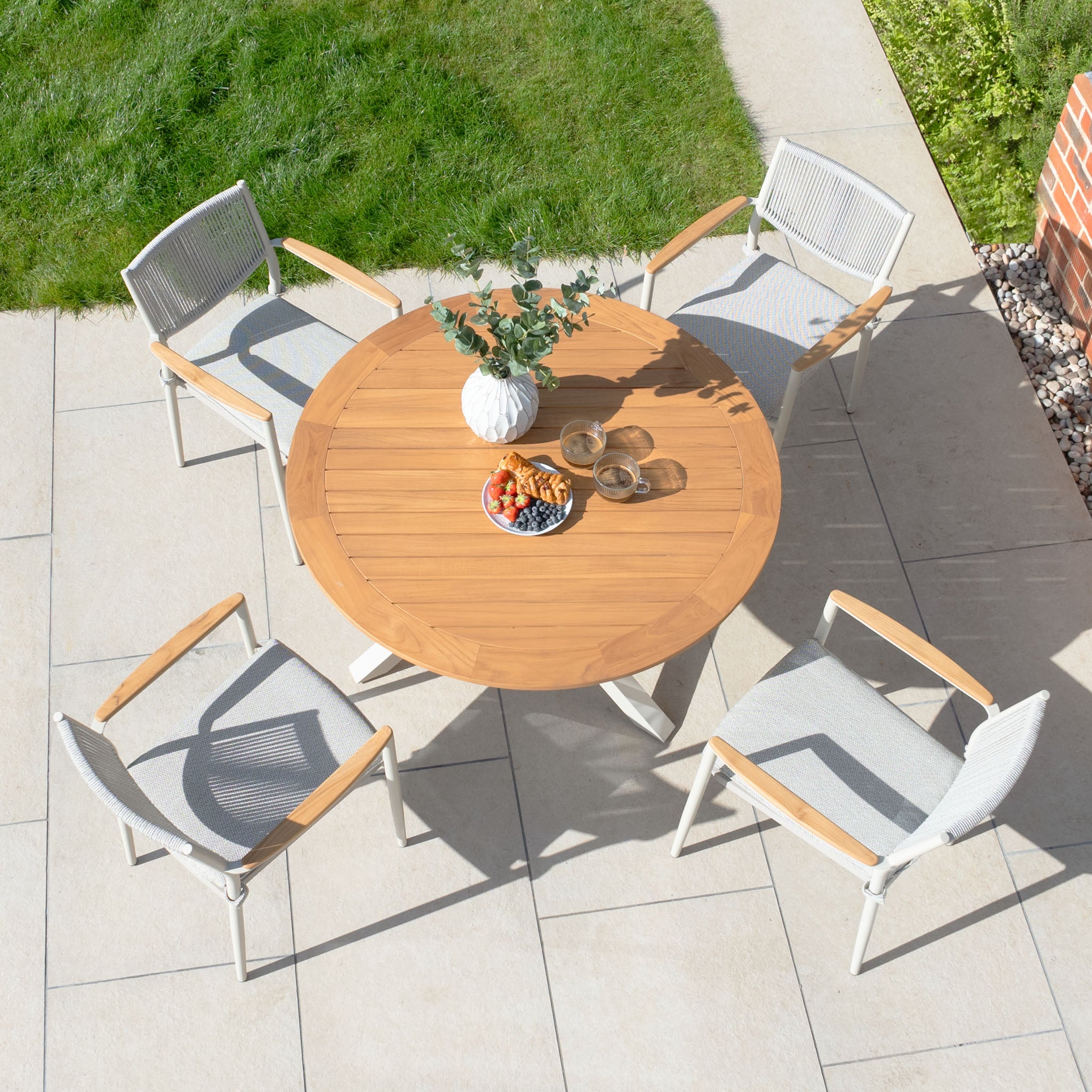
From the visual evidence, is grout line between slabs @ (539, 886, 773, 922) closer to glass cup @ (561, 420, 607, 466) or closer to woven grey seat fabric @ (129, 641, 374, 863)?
woven grey seat fabric @ (129, 641, 374, 863)

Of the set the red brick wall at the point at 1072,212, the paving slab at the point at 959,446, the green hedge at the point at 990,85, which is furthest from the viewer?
the green hedge at the point at 990,85

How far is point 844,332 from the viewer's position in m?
3.17

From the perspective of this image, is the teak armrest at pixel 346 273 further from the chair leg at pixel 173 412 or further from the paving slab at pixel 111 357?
the paving slab at pixel 111 357

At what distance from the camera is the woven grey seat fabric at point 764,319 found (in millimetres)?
Result: 3361

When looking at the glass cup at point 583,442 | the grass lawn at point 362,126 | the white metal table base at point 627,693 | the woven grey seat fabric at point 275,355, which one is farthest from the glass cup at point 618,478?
Answer: the grass lawn at point 362,126

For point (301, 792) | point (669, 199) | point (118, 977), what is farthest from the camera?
point (669, 199)

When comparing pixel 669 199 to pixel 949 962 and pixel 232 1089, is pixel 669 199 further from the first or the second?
pixel 232 1089

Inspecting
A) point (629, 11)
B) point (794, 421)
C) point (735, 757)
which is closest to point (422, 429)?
point (735, 757)

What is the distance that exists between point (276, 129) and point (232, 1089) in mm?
3611

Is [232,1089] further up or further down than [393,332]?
further down

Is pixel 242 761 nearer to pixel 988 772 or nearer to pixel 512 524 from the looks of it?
pixel 512 524

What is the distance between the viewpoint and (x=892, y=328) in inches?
162

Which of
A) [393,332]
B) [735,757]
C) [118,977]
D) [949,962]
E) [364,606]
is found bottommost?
[949,962]

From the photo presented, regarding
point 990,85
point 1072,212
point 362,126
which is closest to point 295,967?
point 362,126
